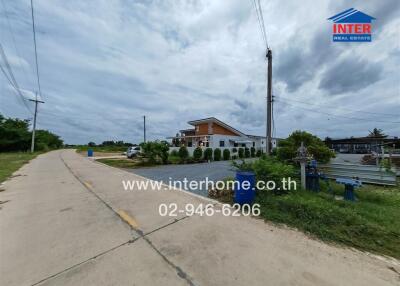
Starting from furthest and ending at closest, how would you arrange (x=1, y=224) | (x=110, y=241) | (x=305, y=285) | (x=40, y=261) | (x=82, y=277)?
(x=1, y=224) → (x=110, y=241) → (x=40, y=261) → (x=82, y=277) → (x=305, y=285)

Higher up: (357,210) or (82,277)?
(357,210)

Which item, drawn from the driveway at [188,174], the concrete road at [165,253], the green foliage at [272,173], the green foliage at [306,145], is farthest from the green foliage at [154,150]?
the green foliage at [272,173]

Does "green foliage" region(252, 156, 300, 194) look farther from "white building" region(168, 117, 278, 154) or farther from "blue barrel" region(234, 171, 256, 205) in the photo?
"white building" region(168, 117, 278, 154)

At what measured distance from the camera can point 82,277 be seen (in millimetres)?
2271

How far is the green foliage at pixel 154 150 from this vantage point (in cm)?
1489

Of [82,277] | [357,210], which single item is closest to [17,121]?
[82,277]

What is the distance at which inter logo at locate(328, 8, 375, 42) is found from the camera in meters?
7.46

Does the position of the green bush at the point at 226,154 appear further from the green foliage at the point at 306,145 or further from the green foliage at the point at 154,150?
the green foliage at the point at 306,145

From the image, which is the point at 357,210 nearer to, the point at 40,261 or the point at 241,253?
the point at 241,253

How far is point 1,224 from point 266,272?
5.38 m

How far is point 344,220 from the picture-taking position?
11.4 ft

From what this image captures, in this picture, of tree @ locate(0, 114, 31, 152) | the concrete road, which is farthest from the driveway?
tree @ locate(0, 114, 31, 152)

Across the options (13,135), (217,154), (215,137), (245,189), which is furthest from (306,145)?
(13,135)

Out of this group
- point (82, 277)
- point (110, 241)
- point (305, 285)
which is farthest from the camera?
point (110, 241)
